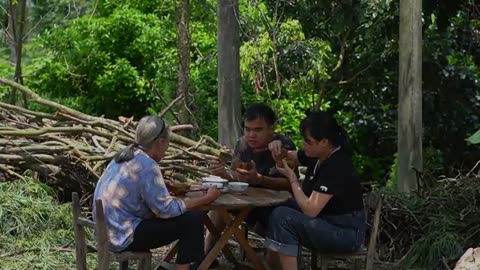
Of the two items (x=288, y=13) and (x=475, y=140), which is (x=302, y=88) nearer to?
(x=288, y=13)

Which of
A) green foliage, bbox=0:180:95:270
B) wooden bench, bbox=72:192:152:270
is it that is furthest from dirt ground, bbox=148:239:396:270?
wooden bench, bbox=72:192:152:270

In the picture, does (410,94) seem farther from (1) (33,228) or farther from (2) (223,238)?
(1) (33,228)

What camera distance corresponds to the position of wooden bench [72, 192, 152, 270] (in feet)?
15.3

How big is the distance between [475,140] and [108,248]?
2864 mm

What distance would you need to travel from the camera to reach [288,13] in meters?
10.6

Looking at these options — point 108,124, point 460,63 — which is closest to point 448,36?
point 460,63

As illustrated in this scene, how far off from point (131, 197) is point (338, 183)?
124 centimetres

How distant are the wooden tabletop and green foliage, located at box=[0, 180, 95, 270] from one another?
1.44 meters

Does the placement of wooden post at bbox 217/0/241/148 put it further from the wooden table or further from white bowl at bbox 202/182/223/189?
white bowl at bbox 202/182/223/189

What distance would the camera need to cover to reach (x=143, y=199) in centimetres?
493

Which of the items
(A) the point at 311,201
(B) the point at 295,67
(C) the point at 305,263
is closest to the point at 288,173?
(A) the point at 311,201

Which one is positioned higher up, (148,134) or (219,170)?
(148,134)

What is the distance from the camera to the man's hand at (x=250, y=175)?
5.86 m

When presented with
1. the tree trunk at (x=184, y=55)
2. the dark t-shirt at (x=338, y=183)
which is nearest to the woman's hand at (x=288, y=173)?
the dark t-shirt at (x=338, y=183)
